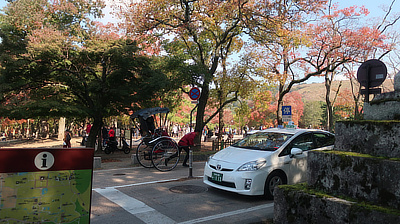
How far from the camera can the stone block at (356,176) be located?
3.04 m

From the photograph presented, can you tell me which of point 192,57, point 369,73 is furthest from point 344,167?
point 192,57

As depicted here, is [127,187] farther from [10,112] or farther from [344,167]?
[10,112]

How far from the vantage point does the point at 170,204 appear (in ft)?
19.7

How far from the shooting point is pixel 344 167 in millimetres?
3467

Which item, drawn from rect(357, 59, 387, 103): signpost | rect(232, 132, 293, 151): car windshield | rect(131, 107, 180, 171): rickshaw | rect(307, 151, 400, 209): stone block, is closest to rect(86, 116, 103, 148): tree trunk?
rect(131, 107, 180, 171): rickshaw

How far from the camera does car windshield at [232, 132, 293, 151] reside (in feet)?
22.7

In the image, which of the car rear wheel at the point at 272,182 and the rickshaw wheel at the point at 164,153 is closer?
the car rear wheel at the point at 272,182

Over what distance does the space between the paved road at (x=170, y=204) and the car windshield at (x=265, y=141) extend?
1261 mm

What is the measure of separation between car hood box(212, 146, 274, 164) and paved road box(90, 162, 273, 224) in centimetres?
90

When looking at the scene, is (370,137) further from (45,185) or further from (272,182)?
(45,185)

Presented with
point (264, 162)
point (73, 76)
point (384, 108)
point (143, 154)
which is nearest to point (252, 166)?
point (264, 162)

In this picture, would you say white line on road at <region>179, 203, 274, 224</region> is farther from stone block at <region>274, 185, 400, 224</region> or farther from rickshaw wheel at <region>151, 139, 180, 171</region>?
rickshaw wheel at <region>151, 139, 180, 171</region>

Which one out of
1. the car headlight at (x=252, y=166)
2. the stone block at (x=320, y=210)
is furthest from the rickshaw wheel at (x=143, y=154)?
the stone block at (x=320, y=210)

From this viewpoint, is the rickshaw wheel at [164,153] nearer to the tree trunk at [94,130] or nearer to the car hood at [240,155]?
the car hood at [240,155]
